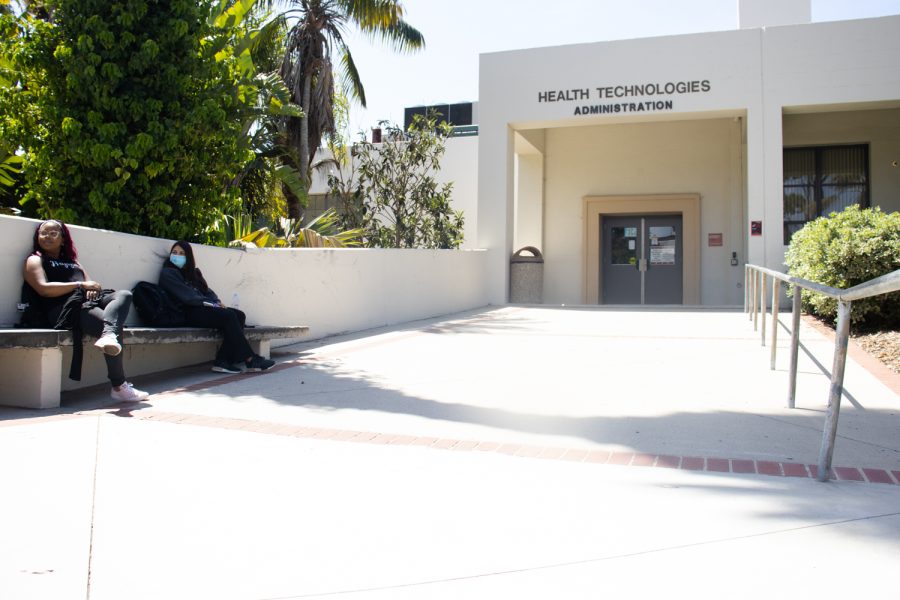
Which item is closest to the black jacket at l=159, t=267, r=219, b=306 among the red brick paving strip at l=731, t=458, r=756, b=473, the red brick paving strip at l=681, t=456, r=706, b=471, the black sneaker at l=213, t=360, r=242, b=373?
the black sneaker at l=213, t=360, r=242, b=373

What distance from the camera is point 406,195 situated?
1931 cm

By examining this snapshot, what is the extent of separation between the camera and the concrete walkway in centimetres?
282

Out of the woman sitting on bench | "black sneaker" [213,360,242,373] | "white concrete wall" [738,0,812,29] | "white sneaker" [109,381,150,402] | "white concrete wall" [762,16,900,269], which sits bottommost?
"white sneaker" [109,381,150,402]

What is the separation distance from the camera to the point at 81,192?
27.7 ft

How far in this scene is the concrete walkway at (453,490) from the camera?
9.26 ft

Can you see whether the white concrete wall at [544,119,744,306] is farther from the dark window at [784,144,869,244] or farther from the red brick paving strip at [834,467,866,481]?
the red brick paving strip at [834,467,866,481]

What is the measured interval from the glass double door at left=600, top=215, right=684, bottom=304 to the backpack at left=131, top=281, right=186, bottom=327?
538 inches

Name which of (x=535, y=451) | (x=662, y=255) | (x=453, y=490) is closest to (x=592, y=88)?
(x=662, y=255)

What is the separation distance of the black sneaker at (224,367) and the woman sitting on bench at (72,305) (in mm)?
1491

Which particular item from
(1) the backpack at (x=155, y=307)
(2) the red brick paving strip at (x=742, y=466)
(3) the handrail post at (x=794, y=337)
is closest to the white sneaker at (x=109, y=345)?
(1) the backpack at (x=155, y=307)

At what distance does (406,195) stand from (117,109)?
1149cm

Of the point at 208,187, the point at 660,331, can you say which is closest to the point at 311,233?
the point at 208,187

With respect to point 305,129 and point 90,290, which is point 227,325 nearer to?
point 90,290

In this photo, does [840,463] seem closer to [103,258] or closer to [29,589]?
[29,589]
